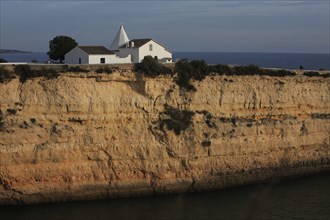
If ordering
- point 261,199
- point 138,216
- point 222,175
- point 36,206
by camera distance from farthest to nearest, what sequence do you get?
point 222,175 → point 36,206 → point 138,216 → point 261,199

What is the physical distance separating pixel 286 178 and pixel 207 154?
397cm

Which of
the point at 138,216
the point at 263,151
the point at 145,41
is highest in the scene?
the point at 145,41

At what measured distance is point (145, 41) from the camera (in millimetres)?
25109

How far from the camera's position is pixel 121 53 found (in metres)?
25.4

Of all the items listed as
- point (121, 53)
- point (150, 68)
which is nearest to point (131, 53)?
point (121, 53)

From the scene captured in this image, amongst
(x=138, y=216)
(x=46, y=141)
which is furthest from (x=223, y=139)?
(x=46, y=141)

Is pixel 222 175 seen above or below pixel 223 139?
below

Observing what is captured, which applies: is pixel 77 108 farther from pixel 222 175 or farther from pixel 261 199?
pixel 261 199

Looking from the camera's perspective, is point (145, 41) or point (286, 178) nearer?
point (286, 178)

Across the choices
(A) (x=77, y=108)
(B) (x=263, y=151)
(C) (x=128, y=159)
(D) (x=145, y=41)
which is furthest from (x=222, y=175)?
(D) (x=145, y=41)

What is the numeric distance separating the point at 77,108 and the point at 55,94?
1033 millimetres

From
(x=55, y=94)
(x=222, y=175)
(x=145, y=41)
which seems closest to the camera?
(x=55, y=94)

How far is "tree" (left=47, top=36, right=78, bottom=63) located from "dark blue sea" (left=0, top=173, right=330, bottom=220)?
34.7 feet

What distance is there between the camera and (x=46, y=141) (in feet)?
Answer: 61.2
